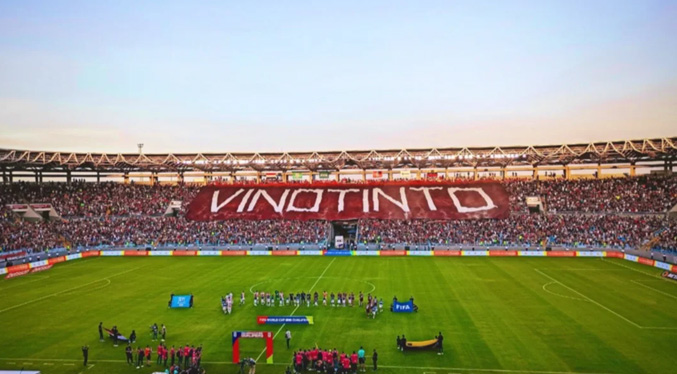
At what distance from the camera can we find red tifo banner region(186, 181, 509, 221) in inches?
2630

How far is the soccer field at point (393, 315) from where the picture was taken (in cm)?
2111

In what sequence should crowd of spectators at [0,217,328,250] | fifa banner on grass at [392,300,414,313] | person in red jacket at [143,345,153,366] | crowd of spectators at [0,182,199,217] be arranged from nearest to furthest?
person in red jacket at [143,345,153,366]
fifa banner on grass at [392,300,414,313]
crowd of spectators at [0,217,328,250]
crowd of spectators at [0,182,199,217]

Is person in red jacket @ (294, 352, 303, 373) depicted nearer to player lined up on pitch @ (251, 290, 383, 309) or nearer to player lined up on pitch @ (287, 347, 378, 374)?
player lined up on pitch @ (287, 347, 378, 374)

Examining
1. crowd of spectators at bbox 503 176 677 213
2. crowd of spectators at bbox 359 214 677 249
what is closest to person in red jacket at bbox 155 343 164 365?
crowd of spectators at bbox 359 214 677 249

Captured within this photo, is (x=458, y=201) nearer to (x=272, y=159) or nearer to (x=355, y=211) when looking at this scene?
(x=355, y=211)

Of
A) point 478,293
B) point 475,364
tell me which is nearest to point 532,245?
point 478,293

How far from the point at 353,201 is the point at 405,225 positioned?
1113cm

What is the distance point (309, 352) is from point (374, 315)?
8.28 metres

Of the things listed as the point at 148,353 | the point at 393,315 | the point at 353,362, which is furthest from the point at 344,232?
the point at 353,362

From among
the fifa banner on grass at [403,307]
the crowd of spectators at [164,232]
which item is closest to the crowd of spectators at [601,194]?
the crowd of spectators at [164,232]

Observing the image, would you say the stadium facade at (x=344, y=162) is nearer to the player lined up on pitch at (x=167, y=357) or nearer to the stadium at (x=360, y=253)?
the stadium at (x=360, y=253)

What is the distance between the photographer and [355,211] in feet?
224

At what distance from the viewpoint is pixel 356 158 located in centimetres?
7269

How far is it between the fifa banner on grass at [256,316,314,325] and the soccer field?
0.40 meters
